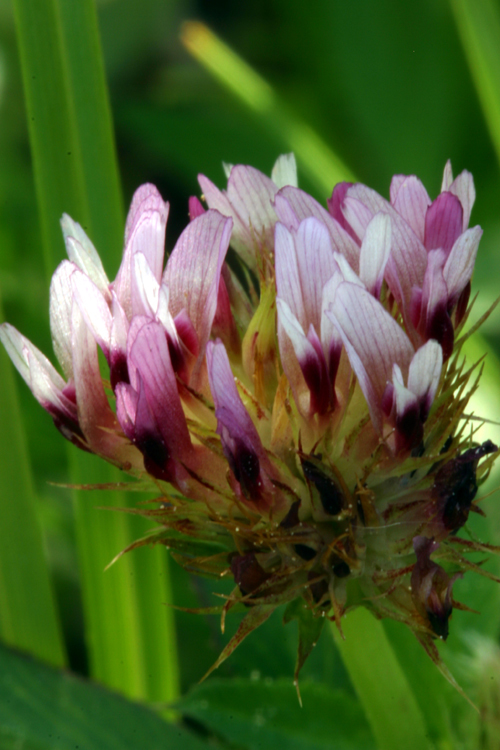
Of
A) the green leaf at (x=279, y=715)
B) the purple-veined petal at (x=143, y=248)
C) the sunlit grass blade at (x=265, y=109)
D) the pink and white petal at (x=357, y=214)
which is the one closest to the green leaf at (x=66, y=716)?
the green leaf at (x=279, y=715)

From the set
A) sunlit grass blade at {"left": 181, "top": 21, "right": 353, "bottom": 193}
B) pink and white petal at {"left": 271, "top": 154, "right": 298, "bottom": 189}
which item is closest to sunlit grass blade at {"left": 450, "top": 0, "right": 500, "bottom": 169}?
sunlit grass blade at {"left": 181, "top": 21, "right": 353, "bottom": 193}

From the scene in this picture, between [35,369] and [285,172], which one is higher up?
[285,172]

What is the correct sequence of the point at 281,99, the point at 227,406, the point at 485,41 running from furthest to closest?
the point at 281,99 < the point at 485,41 < the point at 227,406

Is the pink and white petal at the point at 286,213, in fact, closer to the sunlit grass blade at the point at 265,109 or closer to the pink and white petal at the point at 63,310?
the pink and white petal at the point at 63,310

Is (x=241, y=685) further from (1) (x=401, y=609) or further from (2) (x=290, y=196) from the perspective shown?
(2) (x=290, y=196)

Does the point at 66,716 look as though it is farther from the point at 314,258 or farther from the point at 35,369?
the point at 314,258

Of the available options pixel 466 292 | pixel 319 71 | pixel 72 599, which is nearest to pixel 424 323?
pixel 466 292

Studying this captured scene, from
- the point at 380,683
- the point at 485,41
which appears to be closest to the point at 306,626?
the point at 380,683
